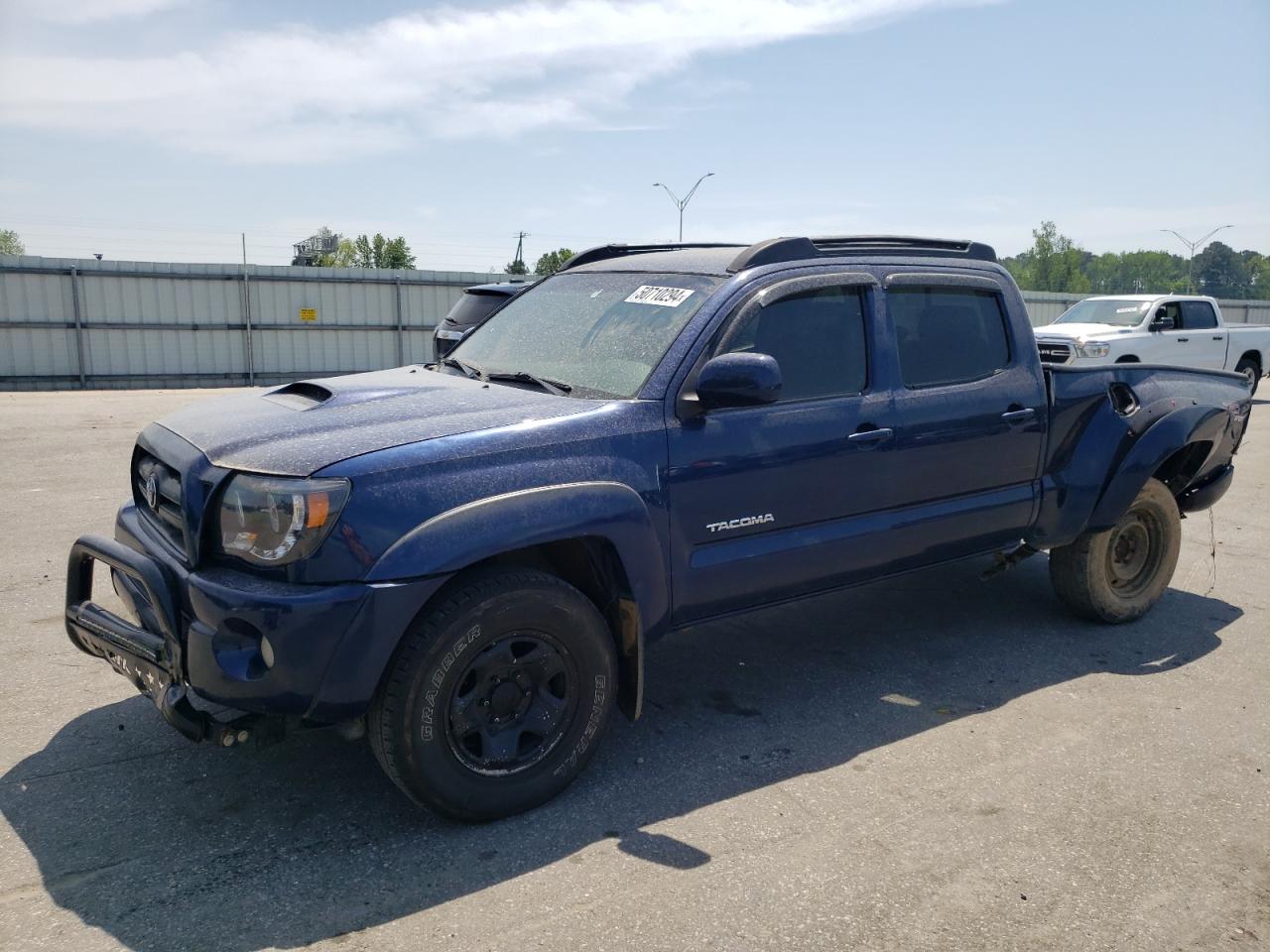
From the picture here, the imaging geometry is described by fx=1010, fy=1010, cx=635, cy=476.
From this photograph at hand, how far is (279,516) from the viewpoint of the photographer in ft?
9.70

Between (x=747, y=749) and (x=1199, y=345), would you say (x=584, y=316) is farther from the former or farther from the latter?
(x=1199, y=345)

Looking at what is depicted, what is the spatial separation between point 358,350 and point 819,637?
21.1 meters

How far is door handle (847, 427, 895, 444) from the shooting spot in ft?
13.3

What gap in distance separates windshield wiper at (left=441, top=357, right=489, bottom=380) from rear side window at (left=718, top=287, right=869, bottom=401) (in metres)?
1.07

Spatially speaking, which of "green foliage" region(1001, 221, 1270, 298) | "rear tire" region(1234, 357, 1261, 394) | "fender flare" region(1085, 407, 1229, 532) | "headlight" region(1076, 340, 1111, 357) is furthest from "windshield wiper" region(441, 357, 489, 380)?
"green foliage" region(1001, 221, 1270, 298)

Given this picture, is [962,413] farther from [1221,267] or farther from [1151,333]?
[1221,267]

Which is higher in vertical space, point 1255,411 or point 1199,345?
point 1199,345

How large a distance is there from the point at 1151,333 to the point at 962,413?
13.7m

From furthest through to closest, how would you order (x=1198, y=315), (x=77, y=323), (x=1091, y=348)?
(x=77, y=323), (x=1198, y=315), (x=1091, y=348)

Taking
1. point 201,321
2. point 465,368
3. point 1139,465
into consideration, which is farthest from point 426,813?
point 201,321

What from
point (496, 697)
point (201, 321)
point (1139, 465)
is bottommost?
point (496, 697)

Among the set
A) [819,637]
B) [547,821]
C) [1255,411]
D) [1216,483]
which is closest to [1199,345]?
[1255,411]

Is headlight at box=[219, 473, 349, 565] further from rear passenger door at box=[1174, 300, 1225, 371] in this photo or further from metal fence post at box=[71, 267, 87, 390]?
metal fence post at box=[71, 267, 87, 390]

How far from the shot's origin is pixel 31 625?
4.97 metres
